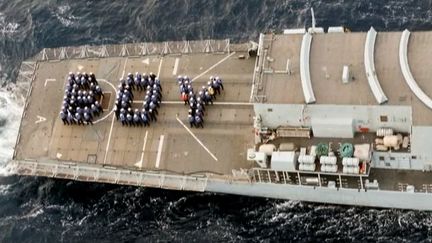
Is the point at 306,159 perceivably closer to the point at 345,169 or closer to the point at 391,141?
the point at 345,169

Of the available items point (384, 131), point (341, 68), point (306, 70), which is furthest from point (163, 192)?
point (384, 131)

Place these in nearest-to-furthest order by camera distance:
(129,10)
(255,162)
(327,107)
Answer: (327,107), (255,162), (129,10)

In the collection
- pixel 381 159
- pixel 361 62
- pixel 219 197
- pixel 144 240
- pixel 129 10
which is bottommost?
pixel 144 240

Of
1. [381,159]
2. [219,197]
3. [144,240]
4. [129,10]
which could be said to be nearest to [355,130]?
[381,159]

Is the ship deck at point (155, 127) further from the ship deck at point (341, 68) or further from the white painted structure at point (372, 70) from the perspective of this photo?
the white painted structure at point (372, 70)

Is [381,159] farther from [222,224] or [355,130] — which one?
[222,224]
